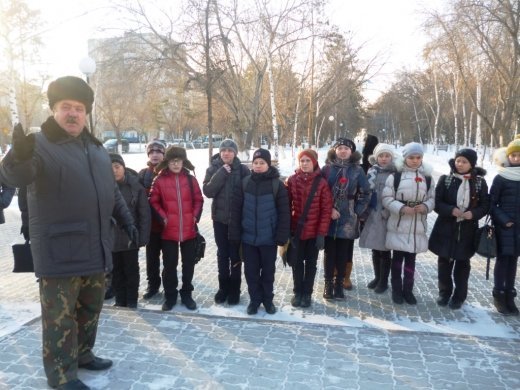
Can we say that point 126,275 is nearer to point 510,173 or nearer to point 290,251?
point 290,251

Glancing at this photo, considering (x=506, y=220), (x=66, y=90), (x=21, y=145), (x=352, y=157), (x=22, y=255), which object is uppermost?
(x=66, y=90)

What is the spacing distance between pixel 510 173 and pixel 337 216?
1777 mm

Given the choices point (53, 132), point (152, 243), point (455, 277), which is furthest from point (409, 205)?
point (53, 132)

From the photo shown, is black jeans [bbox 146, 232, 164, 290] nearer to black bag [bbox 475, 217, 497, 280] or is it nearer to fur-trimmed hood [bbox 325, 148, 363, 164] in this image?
fur-trimmed hood [bbox 325, 148, 363, 164]

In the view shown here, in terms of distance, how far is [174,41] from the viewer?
15883mm

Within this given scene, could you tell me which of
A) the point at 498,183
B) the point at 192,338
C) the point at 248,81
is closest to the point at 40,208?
the point at 192,338

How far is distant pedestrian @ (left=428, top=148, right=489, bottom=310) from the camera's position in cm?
439

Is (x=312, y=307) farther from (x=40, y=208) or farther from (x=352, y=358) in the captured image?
(x=40, y=208)

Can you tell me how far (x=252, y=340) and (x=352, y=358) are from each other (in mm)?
860

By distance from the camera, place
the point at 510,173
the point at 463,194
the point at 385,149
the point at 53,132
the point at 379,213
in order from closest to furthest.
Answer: the point at 53,132, the point at 510,173, the point at 463,194, the point at 379,213, the point at 385,149

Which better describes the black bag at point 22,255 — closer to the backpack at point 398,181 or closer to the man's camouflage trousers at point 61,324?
the man's camouflage trousers at point 61,324

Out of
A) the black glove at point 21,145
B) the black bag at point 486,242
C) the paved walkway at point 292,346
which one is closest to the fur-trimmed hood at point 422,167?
the black bag at point 486,242

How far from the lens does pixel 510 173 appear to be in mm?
4324

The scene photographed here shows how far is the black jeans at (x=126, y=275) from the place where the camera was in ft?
14.7
